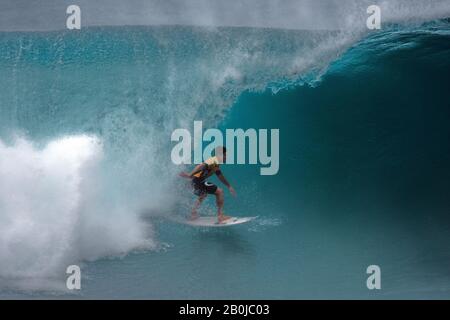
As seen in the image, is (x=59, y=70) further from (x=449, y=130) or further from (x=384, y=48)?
(x=449, y=130)

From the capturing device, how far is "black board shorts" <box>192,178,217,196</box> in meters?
8.37

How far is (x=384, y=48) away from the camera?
10.8 meters

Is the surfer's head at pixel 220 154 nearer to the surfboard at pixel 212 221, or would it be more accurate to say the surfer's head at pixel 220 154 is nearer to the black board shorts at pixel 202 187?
the black board shorts at pixel 202 187

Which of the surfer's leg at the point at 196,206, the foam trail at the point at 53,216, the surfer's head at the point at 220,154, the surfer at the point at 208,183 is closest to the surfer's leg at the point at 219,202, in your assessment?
the surfer at the point at 208,183

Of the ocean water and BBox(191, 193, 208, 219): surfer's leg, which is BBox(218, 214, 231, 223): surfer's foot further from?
Result: BBox(191, 193, 208, 219): surfer's leg

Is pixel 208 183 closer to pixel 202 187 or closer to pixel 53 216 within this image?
pixel 202 187

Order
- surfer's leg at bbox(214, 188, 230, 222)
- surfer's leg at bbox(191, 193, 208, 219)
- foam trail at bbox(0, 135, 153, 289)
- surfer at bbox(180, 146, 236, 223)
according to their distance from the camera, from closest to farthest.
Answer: foam trail at bbox(0, 135, 153, 289) < surfer at bbox(180, 146, 236, 223) < surfer's leg at bbox(214, 188, 230, 222) < surfer's leg at bbox(191, 193, 208, 219)

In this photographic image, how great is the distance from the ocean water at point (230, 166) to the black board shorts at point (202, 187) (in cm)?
59

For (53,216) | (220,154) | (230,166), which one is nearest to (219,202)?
(220,154)

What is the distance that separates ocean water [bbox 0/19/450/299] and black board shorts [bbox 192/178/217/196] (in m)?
0.59

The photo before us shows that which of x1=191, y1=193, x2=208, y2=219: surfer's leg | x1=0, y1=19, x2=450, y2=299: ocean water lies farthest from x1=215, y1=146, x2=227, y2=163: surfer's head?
x1=191, y1=193, x2=208, y2=219: surfer's leg

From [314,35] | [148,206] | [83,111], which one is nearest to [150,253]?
[148,206]

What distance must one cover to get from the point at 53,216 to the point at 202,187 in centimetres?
194

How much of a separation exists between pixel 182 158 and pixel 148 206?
3.39ft
